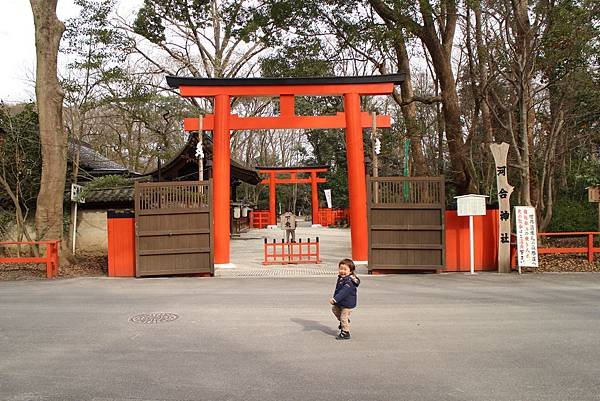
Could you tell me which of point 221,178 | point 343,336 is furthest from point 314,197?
point 343,336

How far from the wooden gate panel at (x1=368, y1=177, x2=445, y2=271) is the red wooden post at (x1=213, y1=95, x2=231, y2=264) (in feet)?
13.2

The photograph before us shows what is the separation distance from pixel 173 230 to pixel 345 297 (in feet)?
21.8

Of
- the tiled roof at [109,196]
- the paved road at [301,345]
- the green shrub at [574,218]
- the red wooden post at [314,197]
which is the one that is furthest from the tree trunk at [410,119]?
the red wooden post at [314,197]

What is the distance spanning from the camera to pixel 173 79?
12.8 meters

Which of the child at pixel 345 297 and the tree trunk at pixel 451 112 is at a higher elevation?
the tree trunk at pixel 451 112

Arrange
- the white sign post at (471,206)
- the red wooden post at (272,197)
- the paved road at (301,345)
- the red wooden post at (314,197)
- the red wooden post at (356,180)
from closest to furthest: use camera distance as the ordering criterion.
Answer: the paved road at (301,345) < the white sign post at (471,206) < the red wooden post at (356,180) < the red wooden post at (314,197) < the red wooden post at (272,197)

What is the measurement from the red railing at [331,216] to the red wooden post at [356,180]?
23.9m

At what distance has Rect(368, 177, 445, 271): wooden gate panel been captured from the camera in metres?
11.2

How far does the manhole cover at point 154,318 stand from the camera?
6934 millimetres

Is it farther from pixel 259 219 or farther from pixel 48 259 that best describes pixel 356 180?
pixel 259 219

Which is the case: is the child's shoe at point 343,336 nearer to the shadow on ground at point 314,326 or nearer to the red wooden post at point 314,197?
the shadow on ground at point 314,326

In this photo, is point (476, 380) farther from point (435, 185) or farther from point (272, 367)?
point (435, 185)

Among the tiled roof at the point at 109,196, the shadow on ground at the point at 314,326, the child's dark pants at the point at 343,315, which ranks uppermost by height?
the tiled roof at the point at 109,196

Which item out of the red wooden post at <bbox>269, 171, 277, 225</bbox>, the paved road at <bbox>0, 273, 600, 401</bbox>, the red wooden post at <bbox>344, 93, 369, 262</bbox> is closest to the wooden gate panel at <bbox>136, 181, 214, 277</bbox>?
the paved road at <bbox>0, 273, 600, 401</bbox>
